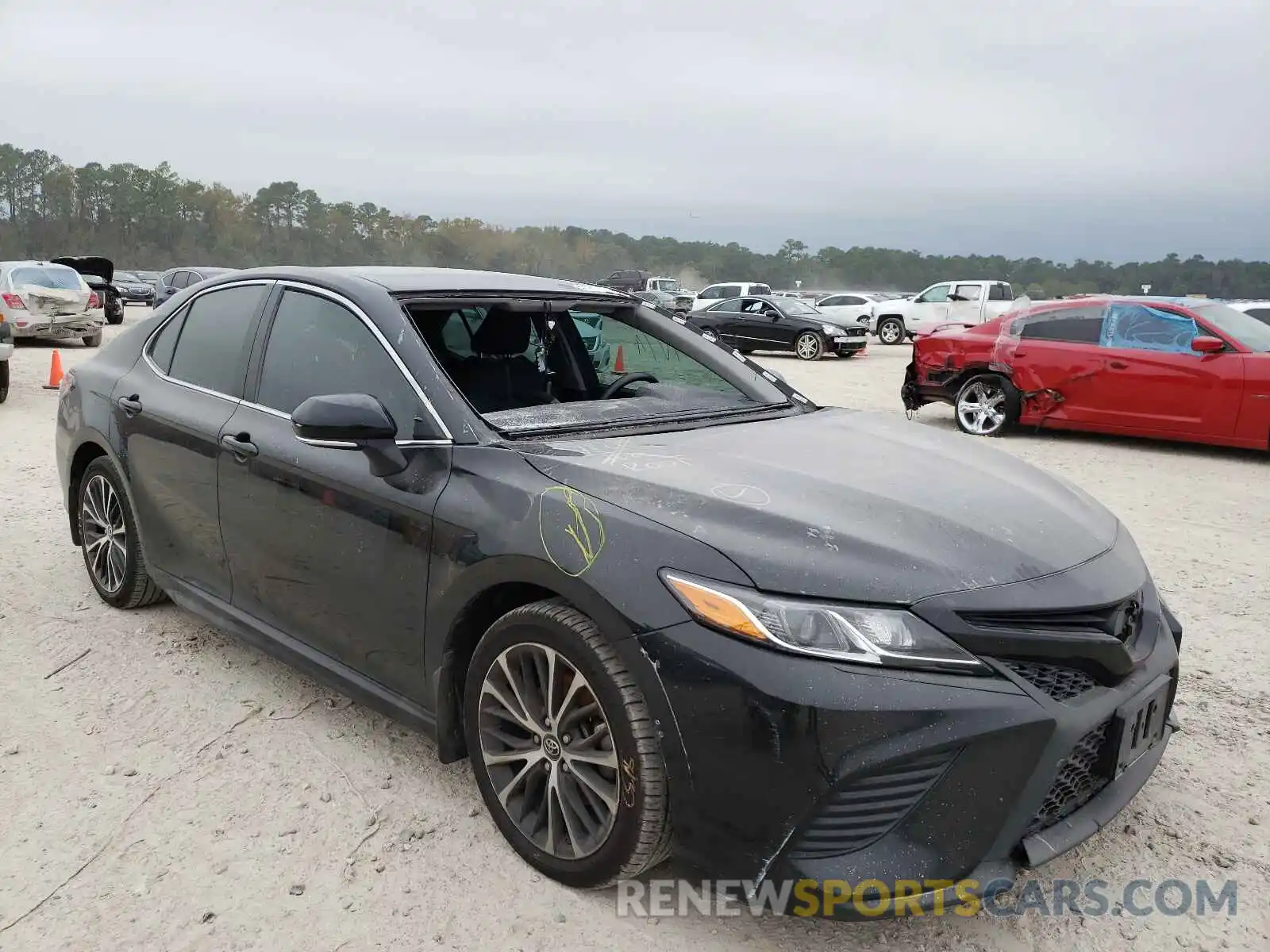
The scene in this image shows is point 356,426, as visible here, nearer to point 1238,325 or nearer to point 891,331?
point 1238,325

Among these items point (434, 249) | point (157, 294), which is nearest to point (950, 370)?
point (157, 294)

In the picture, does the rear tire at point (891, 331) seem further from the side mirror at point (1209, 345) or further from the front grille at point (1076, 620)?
the front grille at point (1076, 620)

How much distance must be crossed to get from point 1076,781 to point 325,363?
2530 millimetres

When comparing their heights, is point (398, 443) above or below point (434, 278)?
below

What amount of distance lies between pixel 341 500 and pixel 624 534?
3.56ft

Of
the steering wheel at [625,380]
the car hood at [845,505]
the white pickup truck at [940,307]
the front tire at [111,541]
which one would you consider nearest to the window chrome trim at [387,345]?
the car hood at [845,505]

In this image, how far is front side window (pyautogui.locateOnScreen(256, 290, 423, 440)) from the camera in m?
2.94

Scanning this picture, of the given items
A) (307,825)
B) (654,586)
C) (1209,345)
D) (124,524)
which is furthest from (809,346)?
(654,586)

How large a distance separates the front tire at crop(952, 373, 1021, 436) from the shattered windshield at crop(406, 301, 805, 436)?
7.31 m

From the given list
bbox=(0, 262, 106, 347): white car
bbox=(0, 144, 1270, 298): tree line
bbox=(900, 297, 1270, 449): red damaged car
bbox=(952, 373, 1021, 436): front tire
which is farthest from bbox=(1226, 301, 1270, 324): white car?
bbox=(0, 144, 1270, 298): tree line

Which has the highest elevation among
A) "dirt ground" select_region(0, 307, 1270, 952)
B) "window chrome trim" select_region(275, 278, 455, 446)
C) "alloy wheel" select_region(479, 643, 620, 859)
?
"window chrome trim" select_region(275, 278, 455, 446)

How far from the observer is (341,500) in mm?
2967

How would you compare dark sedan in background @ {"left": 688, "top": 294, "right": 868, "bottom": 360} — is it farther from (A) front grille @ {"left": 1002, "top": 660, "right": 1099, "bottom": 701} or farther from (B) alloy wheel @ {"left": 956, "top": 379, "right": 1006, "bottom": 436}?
(A) front grille @ {"left": 1002, "top": 660, "right": 1099, "bottom": 701}

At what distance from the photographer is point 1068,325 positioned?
10.1 m
